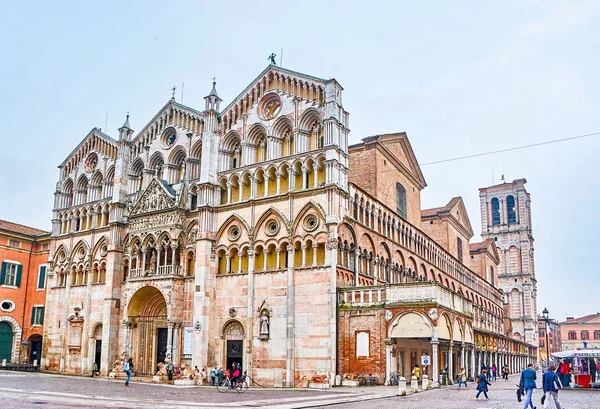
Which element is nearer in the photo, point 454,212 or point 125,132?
point 125,132

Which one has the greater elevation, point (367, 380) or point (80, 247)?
point (80, 247)

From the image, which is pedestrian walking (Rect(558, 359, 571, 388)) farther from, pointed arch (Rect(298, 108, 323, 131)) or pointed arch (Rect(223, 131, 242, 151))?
pointed arch (Rect(223, 131, 242, 151))

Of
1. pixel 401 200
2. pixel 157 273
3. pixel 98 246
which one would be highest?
pixel 401 200

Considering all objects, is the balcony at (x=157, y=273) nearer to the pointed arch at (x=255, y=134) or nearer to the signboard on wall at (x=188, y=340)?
the signboard on wall at (x=188, y=340)

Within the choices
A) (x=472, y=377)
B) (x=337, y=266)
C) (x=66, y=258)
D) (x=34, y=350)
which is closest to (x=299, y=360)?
(x=337, y=266)

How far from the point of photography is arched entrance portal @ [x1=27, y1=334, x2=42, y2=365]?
51.4 meters

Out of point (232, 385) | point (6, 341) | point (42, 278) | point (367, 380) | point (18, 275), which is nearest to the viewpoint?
point (232, 385)

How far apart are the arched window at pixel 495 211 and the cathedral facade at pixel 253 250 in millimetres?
52037

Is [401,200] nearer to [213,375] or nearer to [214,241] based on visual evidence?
[214,241]

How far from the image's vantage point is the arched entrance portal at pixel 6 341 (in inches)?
1961

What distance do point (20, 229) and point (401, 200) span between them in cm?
3545

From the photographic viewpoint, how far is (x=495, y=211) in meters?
100

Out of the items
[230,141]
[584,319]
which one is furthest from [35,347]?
[584,319]

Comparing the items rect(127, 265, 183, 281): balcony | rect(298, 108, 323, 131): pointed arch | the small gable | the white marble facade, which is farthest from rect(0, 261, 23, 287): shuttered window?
rect(298, 108, 323, 131): pointed arch
